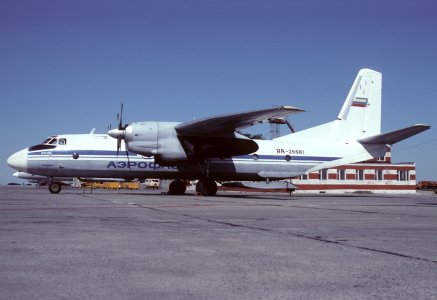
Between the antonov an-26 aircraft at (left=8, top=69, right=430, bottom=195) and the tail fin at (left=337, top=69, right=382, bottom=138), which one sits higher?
the tail fin at (left=337, top=69, right=382, bottom=138)

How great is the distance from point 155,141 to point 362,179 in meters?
43.1

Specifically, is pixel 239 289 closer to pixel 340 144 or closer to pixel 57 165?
pixel 57 165

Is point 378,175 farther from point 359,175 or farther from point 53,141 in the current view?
point 53,141

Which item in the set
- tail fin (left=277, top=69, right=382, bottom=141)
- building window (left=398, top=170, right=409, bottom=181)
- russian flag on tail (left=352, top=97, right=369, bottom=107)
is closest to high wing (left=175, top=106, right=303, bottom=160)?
tail fin (left=277, top=69, right=382, bottom=141)

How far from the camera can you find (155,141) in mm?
27078

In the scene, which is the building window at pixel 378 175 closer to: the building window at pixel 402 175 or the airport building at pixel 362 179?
the airport building at pixel 362 179

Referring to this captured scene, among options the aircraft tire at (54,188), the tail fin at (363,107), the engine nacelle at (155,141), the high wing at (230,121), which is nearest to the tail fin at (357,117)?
the tail fin at (363,107)

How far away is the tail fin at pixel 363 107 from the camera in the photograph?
33.2 metres

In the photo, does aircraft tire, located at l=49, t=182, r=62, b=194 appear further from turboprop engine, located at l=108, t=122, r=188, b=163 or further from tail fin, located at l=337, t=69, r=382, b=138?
tail fin, located at l=337, t=69, r=382, b=138

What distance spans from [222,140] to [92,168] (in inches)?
325

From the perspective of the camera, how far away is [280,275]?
4.50m

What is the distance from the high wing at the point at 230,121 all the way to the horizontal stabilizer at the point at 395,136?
27.3ft

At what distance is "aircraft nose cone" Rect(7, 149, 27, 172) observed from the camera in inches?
1147

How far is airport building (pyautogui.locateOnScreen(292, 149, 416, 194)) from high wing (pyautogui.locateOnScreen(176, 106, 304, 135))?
116 feet
